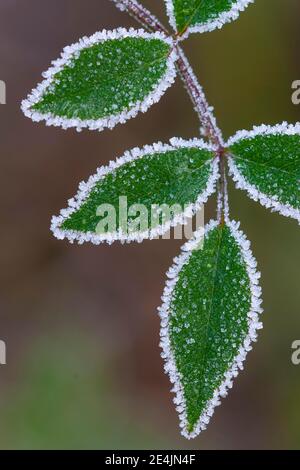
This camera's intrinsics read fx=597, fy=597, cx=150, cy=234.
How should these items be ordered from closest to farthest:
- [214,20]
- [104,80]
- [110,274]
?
[104,80] → [214,20] → [110,274]

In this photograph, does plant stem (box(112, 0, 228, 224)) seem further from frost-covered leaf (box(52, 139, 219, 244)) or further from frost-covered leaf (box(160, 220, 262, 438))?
frost-covered leaf (box(160, 220, 262, 438))

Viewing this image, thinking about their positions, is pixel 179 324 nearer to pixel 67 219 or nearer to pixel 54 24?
pixel 67 219

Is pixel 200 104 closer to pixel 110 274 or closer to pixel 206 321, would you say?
pixel 206 321

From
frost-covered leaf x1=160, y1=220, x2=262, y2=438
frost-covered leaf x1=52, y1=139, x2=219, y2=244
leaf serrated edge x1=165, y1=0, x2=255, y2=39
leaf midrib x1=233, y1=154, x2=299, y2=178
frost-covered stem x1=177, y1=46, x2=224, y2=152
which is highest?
leaf serrated edge x1=165, y1=0, x2=255, y2=39

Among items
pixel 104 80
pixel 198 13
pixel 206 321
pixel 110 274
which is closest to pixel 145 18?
pixel 198 13

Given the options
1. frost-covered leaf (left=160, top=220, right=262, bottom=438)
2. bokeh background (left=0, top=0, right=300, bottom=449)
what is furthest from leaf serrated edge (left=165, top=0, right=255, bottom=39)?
bokeh background (left=0, top=0, right=300, bottom=449)
